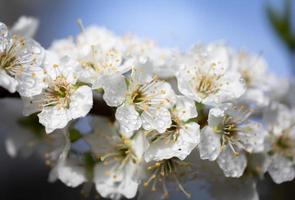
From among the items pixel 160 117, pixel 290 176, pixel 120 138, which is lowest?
pixel 290 176

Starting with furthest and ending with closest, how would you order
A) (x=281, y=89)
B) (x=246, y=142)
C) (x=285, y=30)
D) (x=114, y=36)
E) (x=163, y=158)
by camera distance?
(x=285, y=30) → (x=281, y=89) → (x=114, y=36) → (x=246, y=142) → (x=163, y=158)

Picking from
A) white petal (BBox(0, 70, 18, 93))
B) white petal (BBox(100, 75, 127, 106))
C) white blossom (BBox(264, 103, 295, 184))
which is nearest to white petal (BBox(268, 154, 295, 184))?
white blossom (BBox(264, 103, 295, 184))

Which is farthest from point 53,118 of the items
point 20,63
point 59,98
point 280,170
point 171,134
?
point 280,170

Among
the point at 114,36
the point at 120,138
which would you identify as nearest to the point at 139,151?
the point at 120,138

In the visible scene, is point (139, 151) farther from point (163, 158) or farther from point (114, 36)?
point (114, 36)

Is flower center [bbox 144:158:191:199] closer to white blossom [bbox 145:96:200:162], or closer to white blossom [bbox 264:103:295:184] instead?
white blossom [bbox 145:96:200:162]

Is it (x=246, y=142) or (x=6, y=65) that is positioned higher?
(x=6, y=65)

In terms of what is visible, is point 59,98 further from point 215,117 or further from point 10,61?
point 215,117
